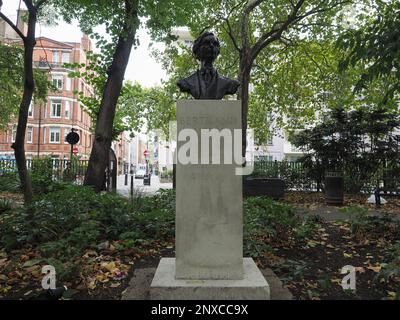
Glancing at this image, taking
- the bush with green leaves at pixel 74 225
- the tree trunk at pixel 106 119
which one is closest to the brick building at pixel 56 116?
the tree trunk at pixel 106 119

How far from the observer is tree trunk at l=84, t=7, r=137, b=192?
11422 mm

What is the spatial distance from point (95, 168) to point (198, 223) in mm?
8414

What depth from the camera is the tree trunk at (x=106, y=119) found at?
11.4 m

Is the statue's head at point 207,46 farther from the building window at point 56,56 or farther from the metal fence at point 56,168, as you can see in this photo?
the building window at point 56,56

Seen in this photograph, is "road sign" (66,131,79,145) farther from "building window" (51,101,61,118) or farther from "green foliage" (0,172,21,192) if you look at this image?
"building window" (51,101,61,118)

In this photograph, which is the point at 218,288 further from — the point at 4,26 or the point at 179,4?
the point at 4,26

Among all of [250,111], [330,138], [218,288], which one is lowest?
[218,288]

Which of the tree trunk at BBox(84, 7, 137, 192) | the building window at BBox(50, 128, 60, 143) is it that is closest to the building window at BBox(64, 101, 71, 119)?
the building window at BBox(50, 128, 60, 143)

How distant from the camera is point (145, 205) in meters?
7.98

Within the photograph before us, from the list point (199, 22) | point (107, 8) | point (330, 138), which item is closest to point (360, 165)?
A: point (330, 138)

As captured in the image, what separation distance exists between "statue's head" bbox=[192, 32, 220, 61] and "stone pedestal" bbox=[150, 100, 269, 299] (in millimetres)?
774

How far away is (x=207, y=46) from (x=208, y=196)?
6.17ft

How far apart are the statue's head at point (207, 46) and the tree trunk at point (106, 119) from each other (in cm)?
766

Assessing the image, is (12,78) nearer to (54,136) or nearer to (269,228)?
(269,228)
